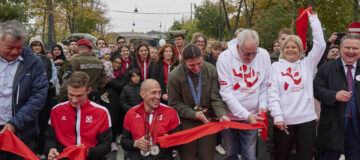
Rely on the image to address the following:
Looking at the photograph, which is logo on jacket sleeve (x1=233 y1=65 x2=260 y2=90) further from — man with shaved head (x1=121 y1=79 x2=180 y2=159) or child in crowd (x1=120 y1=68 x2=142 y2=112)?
child in crowd (x1=120 y1=68 x2=142 y2=112)

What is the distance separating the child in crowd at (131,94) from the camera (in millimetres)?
5832

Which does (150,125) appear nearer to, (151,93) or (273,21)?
(151,93)

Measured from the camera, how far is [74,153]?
3369 millimetres

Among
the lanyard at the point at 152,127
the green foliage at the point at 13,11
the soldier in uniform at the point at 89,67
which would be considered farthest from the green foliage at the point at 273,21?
the lanyard at the point at 152,127

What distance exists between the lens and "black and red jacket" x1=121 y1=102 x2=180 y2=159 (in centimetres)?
371

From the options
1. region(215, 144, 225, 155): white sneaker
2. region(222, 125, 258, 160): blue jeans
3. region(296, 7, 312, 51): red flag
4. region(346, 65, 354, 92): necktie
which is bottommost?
region(215, 144, 225, 155): white sneaker

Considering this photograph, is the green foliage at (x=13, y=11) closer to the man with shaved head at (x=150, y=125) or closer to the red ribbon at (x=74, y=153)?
the man with shaved head at (x=150, y=125)

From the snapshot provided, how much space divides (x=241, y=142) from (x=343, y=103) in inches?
53.7

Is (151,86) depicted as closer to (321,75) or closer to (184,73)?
(184,73)

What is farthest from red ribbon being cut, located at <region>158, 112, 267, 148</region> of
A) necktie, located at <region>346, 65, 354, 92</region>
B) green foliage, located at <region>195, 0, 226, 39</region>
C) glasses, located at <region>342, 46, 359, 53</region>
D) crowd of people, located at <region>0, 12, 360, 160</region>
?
green foliage, located at <region>195, 0, 226, 39</region>

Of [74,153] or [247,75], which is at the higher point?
[247,75]

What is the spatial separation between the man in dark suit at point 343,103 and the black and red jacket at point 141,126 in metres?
1.93

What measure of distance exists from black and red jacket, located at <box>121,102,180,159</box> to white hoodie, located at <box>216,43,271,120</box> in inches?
27.6

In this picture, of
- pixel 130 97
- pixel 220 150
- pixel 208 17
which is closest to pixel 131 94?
pixel 130 97
